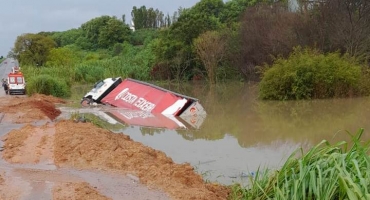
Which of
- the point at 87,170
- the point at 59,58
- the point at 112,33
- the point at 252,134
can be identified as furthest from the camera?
the point at 112,33

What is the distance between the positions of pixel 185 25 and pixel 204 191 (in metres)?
30.8

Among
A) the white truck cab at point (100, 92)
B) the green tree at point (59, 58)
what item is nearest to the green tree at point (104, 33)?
the green tree at point (59, 58)

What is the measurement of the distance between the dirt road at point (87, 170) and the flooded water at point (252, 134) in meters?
1.00

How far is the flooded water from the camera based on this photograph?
324 inches

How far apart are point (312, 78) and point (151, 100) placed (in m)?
7.17

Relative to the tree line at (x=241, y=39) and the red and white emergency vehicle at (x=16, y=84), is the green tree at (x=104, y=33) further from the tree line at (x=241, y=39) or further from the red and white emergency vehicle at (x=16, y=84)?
the red and white emergency vehicle at (x=16, y=84)

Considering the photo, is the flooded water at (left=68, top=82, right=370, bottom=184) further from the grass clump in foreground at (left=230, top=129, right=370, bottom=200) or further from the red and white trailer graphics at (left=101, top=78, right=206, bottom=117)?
the grass clump in foreground at (left=230, top=129, right=370, bottom=200)

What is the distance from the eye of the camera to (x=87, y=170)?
6.73 m

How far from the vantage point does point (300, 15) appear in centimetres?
2770

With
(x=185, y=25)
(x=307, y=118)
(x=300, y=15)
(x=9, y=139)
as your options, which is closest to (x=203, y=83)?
(x=185, y=25)

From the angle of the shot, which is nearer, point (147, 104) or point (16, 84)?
point (147, 104)

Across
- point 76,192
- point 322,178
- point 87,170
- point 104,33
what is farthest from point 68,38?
point 322,178

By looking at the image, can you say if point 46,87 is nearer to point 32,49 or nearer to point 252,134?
point 252,134

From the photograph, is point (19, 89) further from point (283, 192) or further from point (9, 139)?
point (283, 192)
